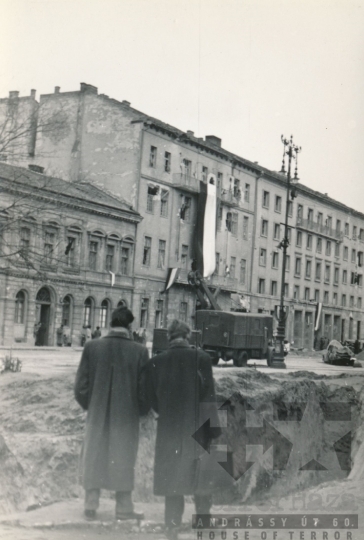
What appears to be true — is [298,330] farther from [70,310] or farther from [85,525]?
[85,525]

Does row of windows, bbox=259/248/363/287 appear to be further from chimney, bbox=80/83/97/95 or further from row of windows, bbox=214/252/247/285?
chimney, bbox=80/83/97/95

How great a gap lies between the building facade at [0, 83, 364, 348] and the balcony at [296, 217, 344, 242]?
26 mm

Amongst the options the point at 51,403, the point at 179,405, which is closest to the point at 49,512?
Answer: the point at 179,405

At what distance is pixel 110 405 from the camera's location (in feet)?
18.6

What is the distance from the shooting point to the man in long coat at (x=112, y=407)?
18.5 feet

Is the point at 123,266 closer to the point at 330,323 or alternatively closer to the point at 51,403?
the point at 51,403

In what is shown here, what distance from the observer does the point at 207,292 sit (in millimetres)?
9859

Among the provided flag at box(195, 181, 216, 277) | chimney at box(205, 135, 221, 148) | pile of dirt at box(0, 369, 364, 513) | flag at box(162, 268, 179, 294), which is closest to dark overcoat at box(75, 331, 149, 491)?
pile of dirt at box(0, 369, 364, 513)

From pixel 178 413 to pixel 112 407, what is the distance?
1.90ft

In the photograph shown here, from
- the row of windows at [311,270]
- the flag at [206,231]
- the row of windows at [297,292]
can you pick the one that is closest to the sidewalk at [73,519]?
the flag at [206,231]

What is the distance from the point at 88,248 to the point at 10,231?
3.62 feet

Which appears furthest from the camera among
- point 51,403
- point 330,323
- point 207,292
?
point 330,323

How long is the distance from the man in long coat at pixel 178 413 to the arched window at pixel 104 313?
240 centimetres

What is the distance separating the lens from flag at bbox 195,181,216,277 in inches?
381
